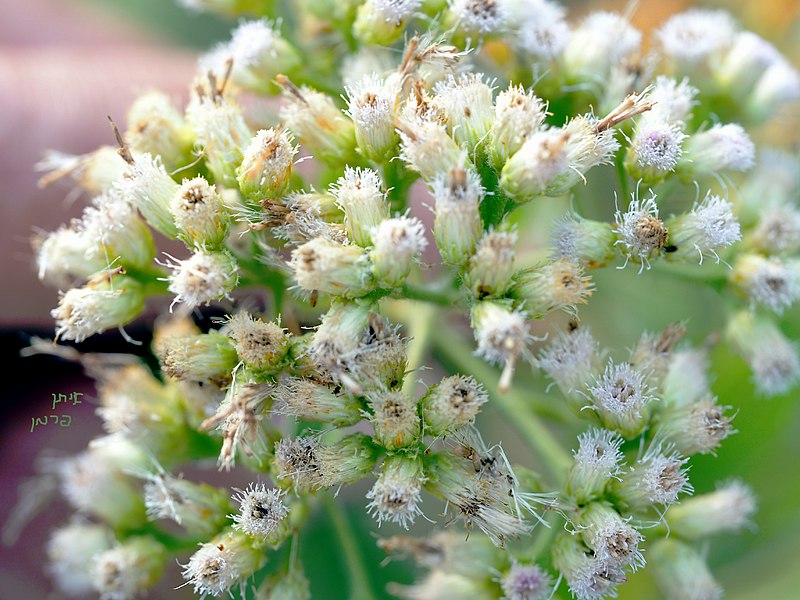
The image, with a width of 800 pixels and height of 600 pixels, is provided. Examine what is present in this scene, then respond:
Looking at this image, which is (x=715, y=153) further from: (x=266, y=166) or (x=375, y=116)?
(x=266, y=166)

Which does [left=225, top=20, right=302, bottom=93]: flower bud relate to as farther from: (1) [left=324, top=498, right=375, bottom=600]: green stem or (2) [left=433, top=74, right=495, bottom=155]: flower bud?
(1) [left=324, top=498, right=375, bottom=600]: green stem

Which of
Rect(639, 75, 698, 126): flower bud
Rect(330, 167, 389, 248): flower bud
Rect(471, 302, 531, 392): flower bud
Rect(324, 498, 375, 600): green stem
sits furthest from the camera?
Rect(324, 498, 375, 600): green stem

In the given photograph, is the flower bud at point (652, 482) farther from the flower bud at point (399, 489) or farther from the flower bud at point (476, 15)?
the flower bud at point (476, 15)

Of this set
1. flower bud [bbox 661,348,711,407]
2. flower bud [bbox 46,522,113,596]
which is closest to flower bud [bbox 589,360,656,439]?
flower bud [bbox 661,348,711,407]

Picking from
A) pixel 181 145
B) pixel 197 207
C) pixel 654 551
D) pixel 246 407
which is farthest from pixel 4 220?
pixel 654 551

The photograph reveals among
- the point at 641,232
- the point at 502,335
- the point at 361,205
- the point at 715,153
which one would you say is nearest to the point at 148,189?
the point at 361,205

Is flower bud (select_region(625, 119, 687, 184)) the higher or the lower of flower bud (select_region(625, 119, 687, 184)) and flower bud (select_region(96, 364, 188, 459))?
the higher

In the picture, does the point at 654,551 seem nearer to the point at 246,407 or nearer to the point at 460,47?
the point at 246,407
